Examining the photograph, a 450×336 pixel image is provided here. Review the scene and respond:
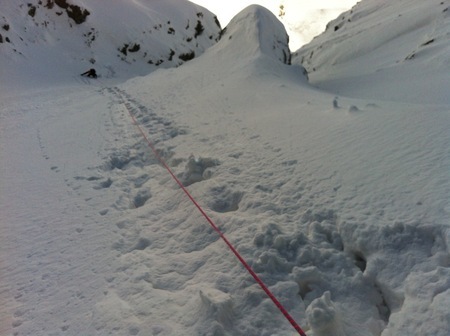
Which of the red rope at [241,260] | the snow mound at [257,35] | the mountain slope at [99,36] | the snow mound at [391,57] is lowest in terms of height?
the red rope at [241,260]

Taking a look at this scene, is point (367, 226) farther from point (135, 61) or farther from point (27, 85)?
point (135, 61)

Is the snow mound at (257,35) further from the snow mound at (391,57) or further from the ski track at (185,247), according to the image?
the ski track at (185,247)

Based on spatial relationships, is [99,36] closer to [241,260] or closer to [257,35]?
[257,35]

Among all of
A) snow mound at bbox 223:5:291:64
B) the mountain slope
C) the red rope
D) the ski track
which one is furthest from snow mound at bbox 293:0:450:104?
the mountain slope

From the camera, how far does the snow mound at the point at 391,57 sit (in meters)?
8.13

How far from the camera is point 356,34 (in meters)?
18.9

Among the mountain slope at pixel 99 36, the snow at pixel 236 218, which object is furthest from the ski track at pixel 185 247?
the mountain slope at pixel 99 36

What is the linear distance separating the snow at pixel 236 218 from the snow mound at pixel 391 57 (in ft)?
0.67

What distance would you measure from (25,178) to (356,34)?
17.7m

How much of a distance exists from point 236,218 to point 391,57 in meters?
11.9

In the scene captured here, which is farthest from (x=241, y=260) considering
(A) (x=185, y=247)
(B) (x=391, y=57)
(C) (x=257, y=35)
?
(B) (x=391, y=57)

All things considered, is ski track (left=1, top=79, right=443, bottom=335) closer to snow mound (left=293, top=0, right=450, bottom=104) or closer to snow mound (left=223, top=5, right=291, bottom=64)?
snow mound (left=293, top=0, right=450, bottom=104)

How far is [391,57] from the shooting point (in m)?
13.2

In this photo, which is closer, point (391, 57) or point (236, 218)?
point (236, 218)
